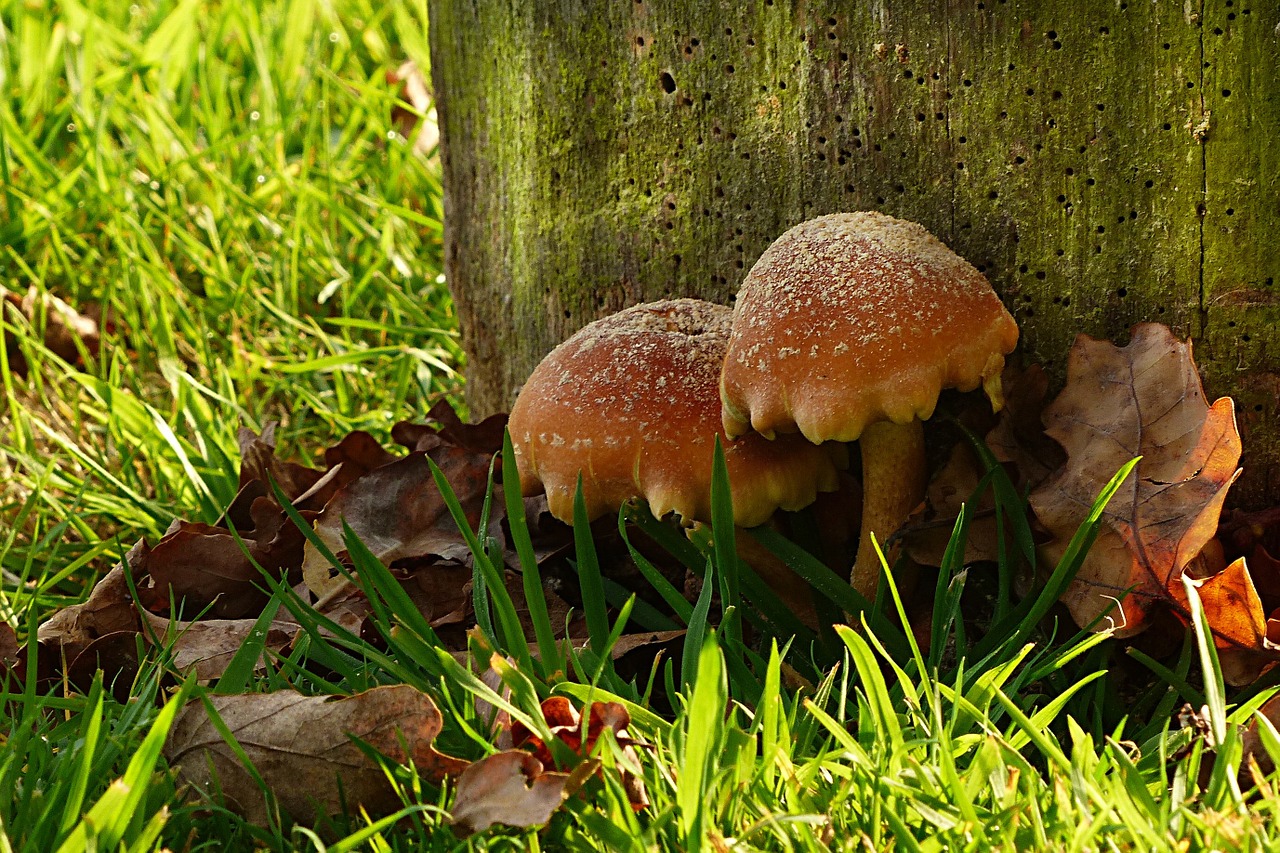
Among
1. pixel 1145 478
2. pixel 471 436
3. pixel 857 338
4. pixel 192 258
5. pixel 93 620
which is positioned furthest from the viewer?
pixel 192 258

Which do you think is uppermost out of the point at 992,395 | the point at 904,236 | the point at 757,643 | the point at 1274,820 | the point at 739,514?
the point at 904,236

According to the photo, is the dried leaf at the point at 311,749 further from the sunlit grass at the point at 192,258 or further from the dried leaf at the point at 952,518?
the sunlit grass at the point at 192,258

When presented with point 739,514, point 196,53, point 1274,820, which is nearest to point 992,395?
point 739,514

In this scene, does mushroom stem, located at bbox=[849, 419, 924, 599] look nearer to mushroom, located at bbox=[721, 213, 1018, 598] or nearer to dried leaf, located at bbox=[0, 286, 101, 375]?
mushroom, located at bbox=[721, 213, 1018, 598]

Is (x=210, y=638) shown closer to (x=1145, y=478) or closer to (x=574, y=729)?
(x=574, y=729)

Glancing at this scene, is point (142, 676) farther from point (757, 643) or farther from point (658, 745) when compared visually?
point (757, 643)

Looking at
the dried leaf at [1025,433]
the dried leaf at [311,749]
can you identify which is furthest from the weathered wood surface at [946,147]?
the dried leaf at [311,749]

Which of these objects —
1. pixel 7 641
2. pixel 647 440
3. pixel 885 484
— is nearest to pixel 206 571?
pixel 7 641

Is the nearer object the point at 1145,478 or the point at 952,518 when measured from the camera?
the point at 1145,478
